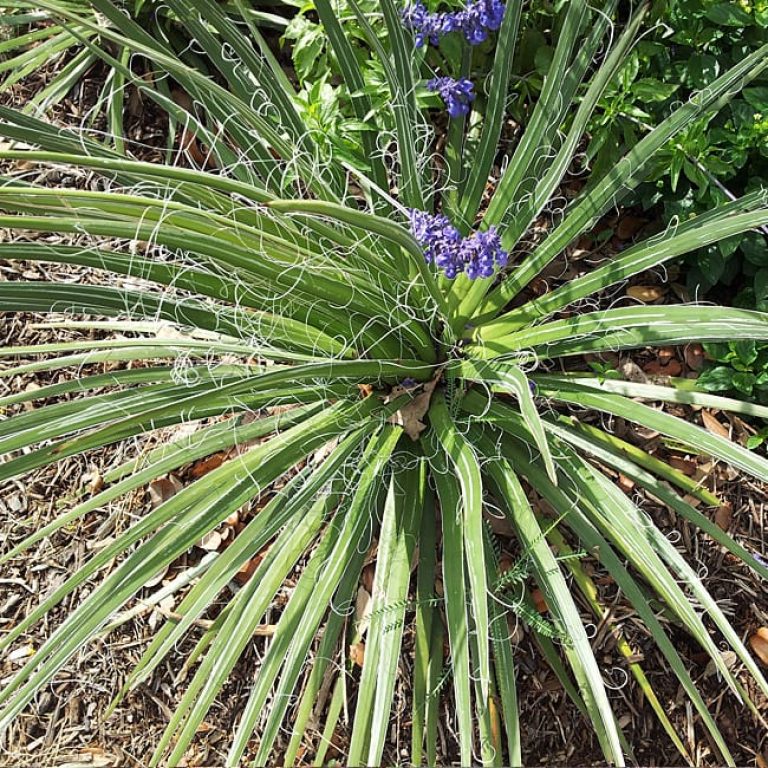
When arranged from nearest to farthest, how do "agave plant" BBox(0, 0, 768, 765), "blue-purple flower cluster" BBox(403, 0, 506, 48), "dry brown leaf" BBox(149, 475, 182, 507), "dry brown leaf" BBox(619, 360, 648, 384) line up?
"agave plant" BBox(0, 0, 768, 765) < "blue-purple flower cluster" BBox(403, 0, 506, 48) < "dry brown leaf" BBox(619, 360, 648, 384) < "dry brown leaf" BBox(149, 475, 182, 507)

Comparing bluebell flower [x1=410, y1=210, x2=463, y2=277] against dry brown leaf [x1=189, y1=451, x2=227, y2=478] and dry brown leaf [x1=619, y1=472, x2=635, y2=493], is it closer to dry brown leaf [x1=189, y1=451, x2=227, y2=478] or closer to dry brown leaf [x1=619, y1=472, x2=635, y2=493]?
dry brown leaf [x1=619, y1=472, x2=635, y2=493]

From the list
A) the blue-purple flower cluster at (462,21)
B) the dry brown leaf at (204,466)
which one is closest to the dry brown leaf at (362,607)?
the dry brown leaf at (204,466)

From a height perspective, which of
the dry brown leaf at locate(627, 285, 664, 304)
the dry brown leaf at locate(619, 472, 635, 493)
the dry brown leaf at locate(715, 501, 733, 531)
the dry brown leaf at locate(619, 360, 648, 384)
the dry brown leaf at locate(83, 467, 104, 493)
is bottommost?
the dry brown leaf at locate(83, 467, 104, 493)

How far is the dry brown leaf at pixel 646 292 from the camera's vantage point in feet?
6.37

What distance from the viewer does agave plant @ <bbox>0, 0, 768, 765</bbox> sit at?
1254 mm

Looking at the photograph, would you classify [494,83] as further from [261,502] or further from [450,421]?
[261,502]

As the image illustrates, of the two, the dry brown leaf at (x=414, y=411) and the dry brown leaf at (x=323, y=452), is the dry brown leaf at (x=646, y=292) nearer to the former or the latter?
the dry brown leaf at (x=414, y=411)

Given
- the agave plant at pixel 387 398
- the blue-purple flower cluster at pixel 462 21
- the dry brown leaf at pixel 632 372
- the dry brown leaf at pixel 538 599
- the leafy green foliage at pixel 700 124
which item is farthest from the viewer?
the dry brown leaf at pixel 632 372

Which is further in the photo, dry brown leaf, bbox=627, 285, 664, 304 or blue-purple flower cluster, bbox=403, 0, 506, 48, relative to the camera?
dry brown leaf, bbox=627, 285, 664, 304

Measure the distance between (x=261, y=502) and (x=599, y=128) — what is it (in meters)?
1.26

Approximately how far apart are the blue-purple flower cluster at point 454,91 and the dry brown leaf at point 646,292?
2.22 ft

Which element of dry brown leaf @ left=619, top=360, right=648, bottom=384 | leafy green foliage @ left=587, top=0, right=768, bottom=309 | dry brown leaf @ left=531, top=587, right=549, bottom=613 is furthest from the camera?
dry brown leaf @ left=619, top=360, right=648, bottom=384

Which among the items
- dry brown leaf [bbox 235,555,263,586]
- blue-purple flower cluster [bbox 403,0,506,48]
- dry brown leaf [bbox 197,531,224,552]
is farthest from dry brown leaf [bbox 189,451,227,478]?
blue-purple flower cluster [bbox 403,0,506,48]

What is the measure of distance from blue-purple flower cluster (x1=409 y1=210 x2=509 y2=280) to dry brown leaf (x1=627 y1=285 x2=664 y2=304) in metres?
0.75
